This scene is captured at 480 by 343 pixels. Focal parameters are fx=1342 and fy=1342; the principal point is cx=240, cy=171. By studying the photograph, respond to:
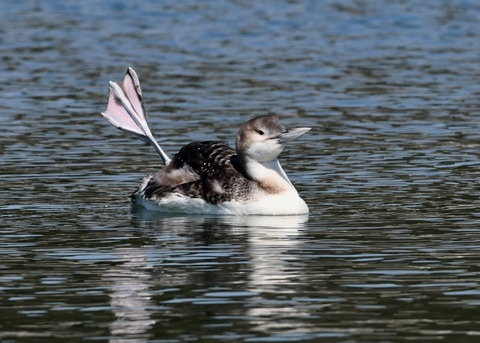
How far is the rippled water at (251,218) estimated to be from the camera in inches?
370

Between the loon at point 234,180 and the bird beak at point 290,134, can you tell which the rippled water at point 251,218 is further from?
the bird beak at point 290,134

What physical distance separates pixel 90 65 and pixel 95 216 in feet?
52.3

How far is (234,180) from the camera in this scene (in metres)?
14.3

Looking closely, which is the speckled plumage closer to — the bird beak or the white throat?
the white throat

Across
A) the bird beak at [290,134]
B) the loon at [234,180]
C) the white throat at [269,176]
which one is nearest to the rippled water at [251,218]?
the loon at [234,180]

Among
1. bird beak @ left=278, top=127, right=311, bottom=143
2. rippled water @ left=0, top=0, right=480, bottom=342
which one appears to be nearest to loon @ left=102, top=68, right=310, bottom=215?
bird beak @ left=278, top=127, right=311, bottom=143

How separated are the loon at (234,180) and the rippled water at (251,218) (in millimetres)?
194

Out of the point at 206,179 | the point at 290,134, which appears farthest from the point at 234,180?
the point at 290,134

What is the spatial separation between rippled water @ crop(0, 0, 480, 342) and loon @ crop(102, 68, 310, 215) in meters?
0.19

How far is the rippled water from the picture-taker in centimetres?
941

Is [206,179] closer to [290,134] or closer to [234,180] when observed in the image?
[234,180]

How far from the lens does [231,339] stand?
8633 mm

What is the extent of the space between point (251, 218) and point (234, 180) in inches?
18.2

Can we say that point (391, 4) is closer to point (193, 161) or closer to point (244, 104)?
point (244, 104)
